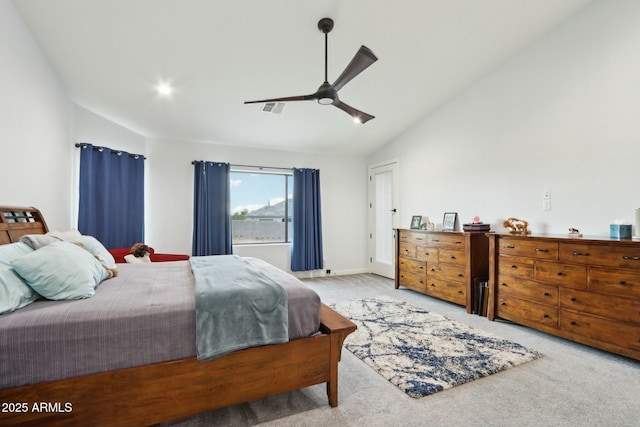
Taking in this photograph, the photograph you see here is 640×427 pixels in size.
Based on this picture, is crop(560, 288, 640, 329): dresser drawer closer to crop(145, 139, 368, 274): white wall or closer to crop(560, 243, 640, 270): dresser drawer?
crop(560, 243, 640, 270): dresser drawer

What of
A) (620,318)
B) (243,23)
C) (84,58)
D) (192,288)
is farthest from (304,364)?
(84,58)

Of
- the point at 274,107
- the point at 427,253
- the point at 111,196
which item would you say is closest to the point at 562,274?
the point at 427,253

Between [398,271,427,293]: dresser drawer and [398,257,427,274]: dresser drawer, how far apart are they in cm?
6

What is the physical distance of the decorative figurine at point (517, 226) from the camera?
334cm

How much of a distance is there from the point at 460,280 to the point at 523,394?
1.89 meters

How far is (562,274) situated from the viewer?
272 centimetres

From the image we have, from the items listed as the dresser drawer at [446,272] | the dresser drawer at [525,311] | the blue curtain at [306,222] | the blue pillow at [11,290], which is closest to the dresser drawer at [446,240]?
the dresser drawer at [446,272]

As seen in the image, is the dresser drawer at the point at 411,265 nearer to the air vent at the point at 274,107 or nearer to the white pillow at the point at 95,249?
the air vent at the point at 274,107

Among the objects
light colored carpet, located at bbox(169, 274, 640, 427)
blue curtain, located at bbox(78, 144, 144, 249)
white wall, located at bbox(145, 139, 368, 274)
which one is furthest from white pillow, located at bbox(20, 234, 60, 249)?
white wall, located at bbox(145, 139, 368, 274)

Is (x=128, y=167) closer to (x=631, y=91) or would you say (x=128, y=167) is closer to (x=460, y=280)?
(x=460, y=280)

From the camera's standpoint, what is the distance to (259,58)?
10.2 feet

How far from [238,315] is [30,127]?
2533mm

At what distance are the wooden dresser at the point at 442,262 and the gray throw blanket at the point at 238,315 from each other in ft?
9.15

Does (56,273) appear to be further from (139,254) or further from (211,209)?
(211,209)
